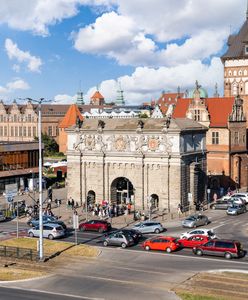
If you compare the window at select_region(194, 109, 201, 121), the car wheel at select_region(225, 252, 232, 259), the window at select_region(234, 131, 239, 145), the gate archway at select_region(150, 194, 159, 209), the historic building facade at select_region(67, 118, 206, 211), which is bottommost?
the car wheel at select_region(225, 252, 232, 259)

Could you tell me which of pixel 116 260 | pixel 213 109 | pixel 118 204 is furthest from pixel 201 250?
pixel 213 109

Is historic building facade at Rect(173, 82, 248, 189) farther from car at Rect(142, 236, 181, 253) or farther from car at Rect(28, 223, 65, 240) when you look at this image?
car at Rect(142, 236, 181, 253)

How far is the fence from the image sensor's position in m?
41.5

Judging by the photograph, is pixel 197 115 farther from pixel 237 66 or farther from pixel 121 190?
pixel 121 190

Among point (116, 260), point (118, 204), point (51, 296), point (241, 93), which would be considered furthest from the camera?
point (241, 93)

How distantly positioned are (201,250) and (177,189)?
21.9 m

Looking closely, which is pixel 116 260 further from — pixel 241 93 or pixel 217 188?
pixel 241 93

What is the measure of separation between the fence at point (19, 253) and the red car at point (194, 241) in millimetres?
12374

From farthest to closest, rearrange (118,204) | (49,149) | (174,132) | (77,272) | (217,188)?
(49,149), (217,188), (118,204), (174,132), (77,272)

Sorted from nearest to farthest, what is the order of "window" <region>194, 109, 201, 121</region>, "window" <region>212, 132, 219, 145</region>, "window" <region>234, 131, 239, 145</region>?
"window" <region>212, 132, 219, 145</region> < "window" <region>234, 131, 239, 145</region> < "window" <region>194, 109, 201, 121</region>

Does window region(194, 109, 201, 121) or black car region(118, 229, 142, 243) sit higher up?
window region(194, 109, 201, 121)

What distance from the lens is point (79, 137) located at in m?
70.9

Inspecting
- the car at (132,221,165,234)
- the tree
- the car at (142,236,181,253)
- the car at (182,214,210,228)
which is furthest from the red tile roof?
the tree

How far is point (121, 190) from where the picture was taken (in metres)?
70.4
